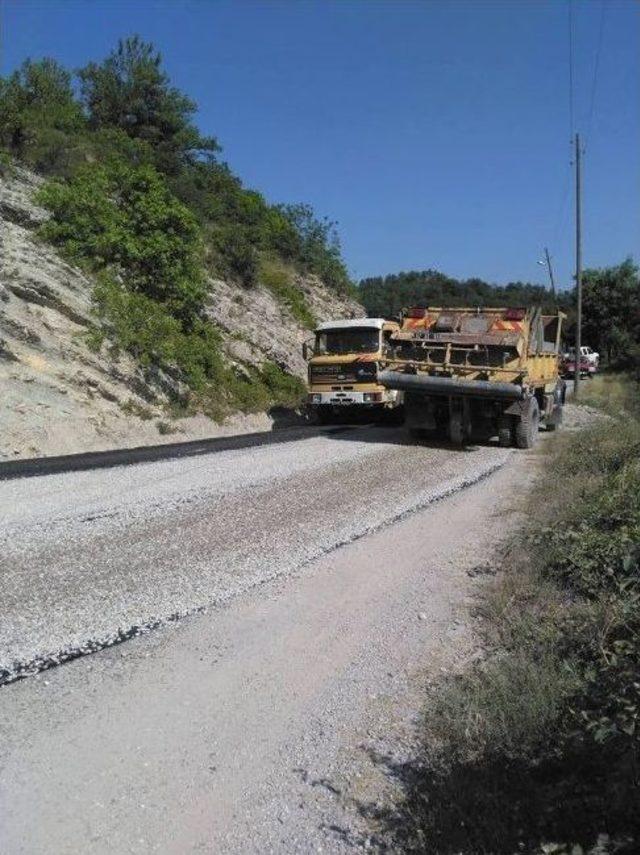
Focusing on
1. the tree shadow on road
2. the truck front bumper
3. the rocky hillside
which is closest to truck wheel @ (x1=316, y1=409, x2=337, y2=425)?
the truck front bumper

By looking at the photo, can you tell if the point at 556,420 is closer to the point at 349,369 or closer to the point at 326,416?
the point at 349,369

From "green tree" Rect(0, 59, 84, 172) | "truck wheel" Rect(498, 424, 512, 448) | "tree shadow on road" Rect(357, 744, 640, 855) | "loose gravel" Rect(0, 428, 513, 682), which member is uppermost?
"green tree" Rect(0, 59, 84, 172)

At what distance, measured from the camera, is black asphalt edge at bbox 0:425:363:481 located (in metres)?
11.4

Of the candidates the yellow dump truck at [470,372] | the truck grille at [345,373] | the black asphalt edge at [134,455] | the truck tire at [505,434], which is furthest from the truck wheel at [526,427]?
the truck grille at [345,373]

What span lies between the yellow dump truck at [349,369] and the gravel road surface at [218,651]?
351 inches

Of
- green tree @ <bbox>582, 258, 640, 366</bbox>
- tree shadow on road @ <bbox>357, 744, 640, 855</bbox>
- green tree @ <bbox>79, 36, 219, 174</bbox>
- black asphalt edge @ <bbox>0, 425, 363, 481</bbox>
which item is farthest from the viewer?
green tree @ <bbox>582, 258, 640, 366</bbox>

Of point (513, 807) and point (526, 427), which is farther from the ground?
point (526, 427)

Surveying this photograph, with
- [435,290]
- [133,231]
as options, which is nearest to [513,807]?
[133,231]

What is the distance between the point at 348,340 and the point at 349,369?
3.23ft

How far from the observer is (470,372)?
1481 centimetres

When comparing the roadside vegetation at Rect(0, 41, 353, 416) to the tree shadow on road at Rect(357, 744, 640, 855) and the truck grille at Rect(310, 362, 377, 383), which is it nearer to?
the truck grille at Rect(310, 362, 377, 383)

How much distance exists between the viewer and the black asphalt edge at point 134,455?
11.4 metres

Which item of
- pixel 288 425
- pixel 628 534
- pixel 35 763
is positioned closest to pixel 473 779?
pixel 35 763

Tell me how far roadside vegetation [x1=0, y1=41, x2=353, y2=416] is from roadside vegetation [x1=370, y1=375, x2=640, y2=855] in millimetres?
12529
